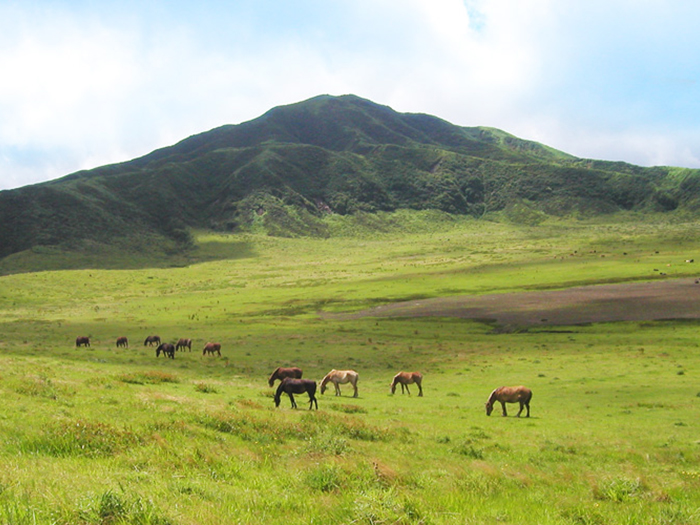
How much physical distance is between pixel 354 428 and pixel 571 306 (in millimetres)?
63694

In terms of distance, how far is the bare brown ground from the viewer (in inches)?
2589

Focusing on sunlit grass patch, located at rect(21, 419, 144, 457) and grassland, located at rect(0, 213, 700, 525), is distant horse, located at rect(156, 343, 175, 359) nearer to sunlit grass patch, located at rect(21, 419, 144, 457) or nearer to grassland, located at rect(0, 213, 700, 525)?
grassland, located at rect(0, 213, 700, 525)

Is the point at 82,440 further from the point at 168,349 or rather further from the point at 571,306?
the point at 571,306

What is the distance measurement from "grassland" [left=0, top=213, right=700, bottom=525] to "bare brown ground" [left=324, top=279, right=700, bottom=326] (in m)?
4.44

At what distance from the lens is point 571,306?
73.1 meters

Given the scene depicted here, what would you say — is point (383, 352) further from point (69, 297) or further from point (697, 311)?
point (69, 297)

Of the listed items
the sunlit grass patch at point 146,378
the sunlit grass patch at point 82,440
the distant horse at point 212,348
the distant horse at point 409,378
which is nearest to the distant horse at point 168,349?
the distant horse at point 212,348

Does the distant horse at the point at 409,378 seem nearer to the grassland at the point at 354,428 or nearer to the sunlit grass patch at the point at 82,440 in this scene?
the grassland at the point at 354,428

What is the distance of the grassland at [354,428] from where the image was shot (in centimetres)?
842

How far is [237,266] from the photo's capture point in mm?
180000

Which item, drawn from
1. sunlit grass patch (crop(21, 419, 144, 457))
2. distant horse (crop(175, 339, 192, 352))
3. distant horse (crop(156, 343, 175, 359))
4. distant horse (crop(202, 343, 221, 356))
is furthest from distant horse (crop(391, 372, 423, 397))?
distant horse (crop(175, 339, 192, 352))

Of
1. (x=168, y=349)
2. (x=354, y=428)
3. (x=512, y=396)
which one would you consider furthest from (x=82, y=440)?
(x=168, y=349)

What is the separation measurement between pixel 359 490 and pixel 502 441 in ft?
39.0

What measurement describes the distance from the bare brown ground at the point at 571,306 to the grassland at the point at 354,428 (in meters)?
4.44
